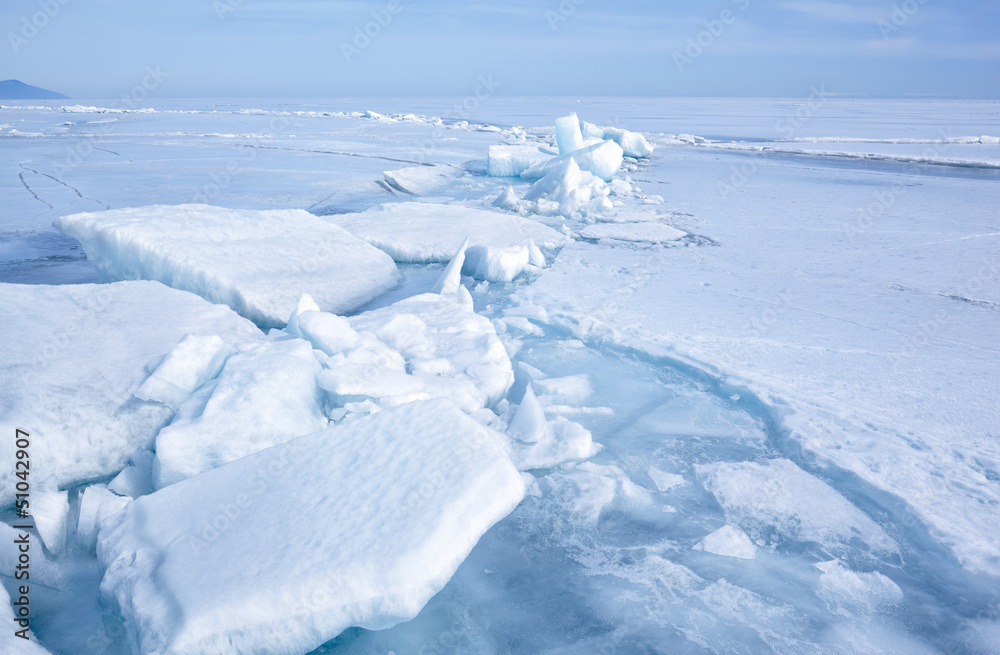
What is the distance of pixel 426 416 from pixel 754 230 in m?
5.24

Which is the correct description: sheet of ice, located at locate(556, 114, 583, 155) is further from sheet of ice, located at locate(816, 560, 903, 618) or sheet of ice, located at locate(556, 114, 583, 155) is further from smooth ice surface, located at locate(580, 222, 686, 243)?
sheet of ice, located at locate(816, 560, 903, 618)

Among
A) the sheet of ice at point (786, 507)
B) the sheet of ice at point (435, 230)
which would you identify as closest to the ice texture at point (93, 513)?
the sheet of ice at point (786, 507)

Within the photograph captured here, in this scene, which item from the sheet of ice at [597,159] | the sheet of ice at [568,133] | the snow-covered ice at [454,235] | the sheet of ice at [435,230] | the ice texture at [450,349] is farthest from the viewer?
the sheet of ice at [568,133]

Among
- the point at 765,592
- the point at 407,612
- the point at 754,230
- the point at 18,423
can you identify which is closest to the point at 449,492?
the point at 407,612

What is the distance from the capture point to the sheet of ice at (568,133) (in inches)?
440

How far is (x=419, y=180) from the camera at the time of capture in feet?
30.7

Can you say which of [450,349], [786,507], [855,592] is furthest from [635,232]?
[855,592]

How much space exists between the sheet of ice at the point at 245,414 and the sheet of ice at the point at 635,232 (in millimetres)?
4107

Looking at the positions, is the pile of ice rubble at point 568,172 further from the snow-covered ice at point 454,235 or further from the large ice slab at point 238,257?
the large ice slab at point 238,257

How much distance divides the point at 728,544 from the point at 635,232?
455cm

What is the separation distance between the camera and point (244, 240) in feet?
13.2

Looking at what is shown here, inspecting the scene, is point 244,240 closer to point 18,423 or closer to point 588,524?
point 18,423

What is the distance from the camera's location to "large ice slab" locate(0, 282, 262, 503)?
81.4 inches

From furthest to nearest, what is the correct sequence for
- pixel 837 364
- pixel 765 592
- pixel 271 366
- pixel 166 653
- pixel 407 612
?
1. pixel 837 364
2. pixel 271 366
3. pixel 765 592
4. pixel 407 612
5. pixel 166 653
